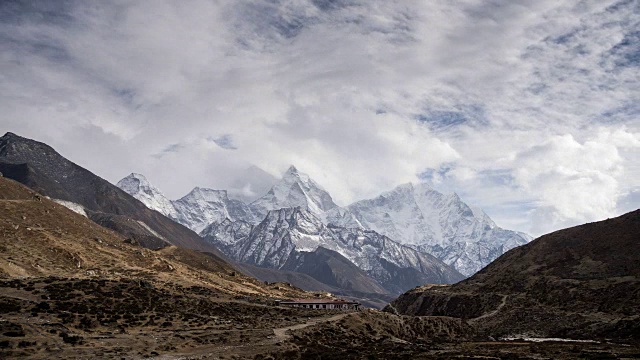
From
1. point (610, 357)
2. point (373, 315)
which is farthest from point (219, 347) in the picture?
point (610, 357)

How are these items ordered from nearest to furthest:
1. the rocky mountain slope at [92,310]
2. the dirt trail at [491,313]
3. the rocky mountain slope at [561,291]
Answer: the rocky mountain slope at [92,310] < the rocky mountain slope at [561,291] < the dirt trail at [491,313]

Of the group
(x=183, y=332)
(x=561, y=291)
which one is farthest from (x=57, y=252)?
(x=561, y=291)

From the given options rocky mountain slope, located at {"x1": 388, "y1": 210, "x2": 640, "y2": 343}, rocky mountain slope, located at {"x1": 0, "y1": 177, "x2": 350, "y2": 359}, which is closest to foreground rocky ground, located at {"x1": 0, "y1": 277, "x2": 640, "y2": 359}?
rocky mountain slope, located at {"x1": 0, "y1": 177, "x2": 350, "y2": 359}

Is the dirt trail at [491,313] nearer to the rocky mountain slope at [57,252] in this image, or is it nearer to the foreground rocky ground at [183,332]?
the foreground rocky ground at [183,332]

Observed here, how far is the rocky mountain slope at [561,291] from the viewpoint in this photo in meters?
89.2

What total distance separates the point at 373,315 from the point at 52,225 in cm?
9229

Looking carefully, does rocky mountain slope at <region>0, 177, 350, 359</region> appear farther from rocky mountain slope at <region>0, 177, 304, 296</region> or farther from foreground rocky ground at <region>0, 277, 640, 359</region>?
rocky mountain slope at <region>0, 177, 304, 296</region>

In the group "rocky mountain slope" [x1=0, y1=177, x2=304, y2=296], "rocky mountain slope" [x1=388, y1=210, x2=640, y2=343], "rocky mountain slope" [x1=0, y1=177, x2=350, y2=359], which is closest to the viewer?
"rocky mountain slope" [x1=0, y1=177, x2=350, y2=359]

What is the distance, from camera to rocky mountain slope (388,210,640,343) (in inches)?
3511

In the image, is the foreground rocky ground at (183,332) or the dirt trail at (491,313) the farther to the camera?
the dirt trail at (491,313)

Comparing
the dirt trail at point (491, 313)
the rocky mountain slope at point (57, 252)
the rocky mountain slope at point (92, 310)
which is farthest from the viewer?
the dirt trail at point (491, 313)

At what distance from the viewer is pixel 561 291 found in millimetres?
108750

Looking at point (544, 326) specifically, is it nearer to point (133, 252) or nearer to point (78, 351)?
point (78, 351)

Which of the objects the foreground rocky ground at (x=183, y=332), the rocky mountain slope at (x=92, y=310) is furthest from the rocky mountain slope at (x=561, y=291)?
the rocky mountain slope at (x=92, y=310)
